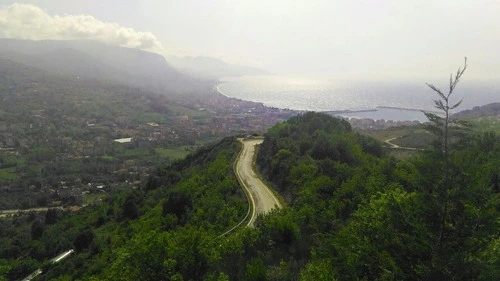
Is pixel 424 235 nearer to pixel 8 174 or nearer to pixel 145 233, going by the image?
pixel 145 233

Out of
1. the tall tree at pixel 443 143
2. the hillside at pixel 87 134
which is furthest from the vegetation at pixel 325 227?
the hillside at pixel 87 134

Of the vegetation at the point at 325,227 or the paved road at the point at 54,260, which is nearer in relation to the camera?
the vegetation at the point at 325,227

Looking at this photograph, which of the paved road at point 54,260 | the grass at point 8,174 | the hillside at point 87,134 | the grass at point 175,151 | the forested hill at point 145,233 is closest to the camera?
the forested hill at point 145,233

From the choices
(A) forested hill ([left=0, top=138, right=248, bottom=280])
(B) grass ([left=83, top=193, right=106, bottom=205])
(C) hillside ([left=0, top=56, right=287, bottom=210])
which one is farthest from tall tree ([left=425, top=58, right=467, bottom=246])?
(B) grass ([left=83, top=193, right=106, bottom=205])

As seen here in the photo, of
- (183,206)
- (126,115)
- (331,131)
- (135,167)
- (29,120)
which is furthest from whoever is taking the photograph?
(126,115)

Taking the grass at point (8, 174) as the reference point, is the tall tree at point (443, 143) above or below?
above

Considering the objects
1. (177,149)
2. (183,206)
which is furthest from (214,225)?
(177,149)

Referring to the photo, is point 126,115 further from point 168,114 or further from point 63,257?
point 63,257

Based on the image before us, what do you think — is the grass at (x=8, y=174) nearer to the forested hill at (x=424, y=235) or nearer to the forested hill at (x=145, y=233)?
the forested hill at (x=145, y=233)
